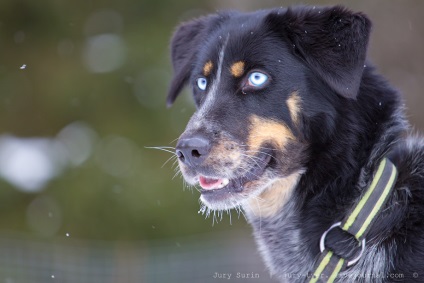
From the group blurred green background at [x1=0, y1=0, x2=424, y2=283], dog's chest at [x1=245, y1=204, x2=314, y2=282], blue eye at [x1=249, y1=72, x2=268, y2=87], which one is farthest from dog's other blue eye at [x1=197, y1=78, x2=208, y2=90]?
blurred green background at [x1=0, y1=0, x2=424, y2=283]

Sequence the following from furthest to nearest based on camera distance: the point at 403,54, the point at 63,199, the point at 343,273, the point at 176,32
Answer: the point at 63,199 → the point at 403,54 → the point at 176,32 → the point at 343,273

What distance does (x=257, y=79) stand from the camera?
10.8 ft

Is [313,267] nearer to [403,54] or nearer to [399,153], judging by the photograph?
[399,153]

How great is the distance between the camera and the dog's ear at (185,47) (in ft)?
12.8

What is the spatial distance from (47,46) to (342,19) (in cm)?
826

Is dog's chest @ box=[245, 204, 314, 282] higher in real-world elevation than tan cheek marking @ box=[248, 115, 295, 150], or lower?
lower

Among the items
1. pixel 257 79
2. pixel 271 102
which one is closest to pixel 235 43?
pixel 257 79

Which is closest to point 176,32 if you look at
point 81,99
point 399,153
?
point 399,153

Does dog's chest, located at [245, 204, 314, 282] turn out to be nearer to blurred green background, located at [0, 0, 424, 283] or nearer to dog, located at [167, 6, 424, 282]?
dog, located at [167, 6, 424, 282]

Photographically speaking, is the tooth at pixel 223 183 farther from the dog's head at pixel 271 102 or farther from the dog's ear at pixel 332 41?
the dog's ear at pixel 332 41

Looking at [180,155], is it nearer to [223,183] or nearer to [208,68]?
[223,183]

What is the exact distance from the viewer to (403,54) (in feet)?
29.4

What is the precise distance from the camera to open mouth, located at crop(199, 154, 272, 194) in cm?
320

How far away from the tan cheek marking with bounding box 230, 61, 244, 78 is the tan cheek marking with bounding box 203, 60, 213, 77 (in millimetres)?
169
